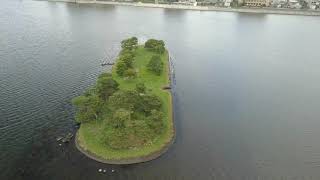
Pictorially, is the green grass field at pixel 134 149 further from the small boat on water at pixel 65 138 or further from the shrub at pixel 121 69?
the shrub at pixel 121 69

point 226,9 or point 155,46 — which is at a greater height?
point 226,9

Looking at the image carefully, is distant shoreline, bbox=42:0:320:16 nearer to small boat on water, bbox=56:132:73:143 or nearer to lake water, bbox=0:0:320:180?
lake water, bbox=0:0:320:180

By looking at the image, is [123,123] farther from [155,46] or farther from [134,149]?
[155,46]

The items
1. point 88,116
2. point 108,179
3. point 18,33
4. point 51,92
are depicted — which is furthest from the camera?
point 18,33

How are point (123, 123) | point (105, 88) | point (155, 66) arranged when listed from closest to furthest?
point (123, 123) < point (105, 88) < point (155, 66)

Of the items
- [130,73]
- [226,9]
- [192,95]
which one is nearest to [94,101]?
[130,73]

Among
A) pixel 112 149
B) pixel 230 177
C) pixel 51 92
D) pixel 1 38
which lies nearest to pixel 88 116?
pixel 112 149

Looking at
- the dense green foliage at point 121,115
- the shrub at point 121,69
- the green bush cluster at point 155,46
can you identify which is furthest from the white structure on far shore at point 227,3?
the dense green foliage at point 121,115

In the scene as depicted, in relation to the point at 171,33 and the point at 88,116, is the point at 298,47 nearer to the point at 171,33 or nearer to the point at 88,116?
the point at 171,33
